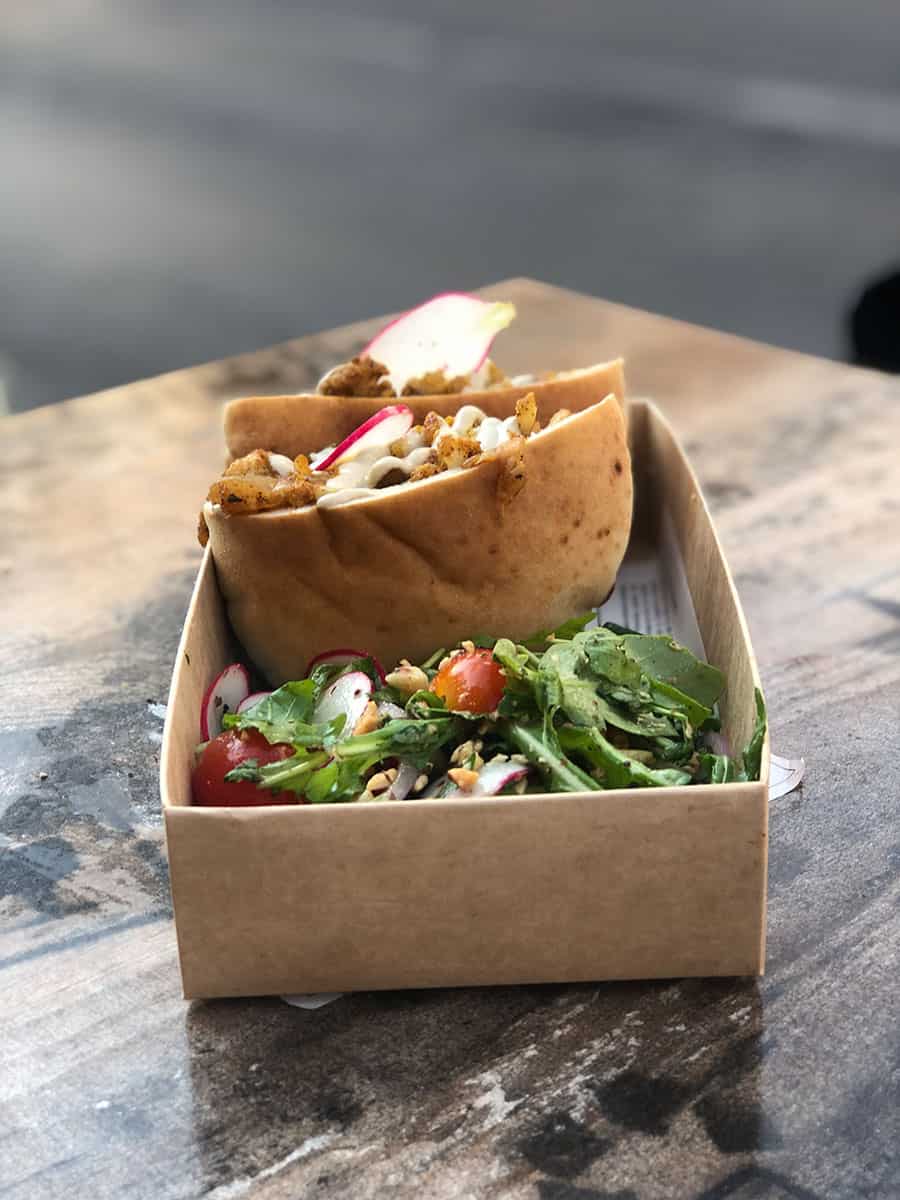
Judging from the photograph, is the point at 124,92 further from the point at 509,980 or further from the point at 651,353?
the point at 509,980

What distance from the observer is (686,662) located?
1200mm

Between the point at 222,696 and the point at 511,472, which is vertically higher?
the point at 511,472

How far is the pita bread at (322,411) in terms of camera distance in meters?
1.62

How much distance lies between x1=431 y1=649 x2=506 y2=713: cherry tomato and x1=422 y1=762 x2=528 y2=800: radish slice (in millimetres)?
55

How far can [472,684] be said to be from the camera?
3.58 feet

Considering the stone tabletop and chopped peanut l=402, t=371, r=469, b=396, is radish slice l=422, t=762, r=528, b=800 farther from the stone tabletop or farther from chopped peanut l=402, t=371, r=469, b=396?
chopped peanut l=402, t=371, r=469, b=396

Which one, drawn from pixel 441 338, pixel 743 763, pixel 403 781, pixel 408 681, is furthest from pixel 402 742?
pixel 441 338

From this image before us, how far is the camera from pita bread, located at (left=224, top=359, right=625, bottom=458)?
1.62 m

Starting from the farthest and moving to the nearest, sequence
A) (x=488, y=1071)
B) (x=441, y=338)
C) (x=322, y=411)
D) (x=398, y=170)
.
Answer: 1. (x=398, y=170)
2. (x=441, y=338)
3. (x=322, y=411)
4. (x=488, y=1071)

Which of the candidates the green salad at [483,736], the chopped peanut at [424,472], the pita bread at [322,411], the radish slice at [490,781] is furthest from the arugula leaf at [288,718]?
the pita bread at [322,411]

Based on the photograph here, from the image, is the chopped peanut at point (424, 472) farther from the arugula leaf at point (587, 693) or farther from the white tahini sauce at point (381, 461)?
the arugula leaf at point (587, 693)

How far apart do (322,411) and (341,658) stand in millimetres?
387

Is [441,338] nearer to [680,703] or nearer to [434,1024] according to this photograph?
[680,703]

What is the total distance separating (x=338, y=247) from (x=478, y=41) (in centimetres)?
76
